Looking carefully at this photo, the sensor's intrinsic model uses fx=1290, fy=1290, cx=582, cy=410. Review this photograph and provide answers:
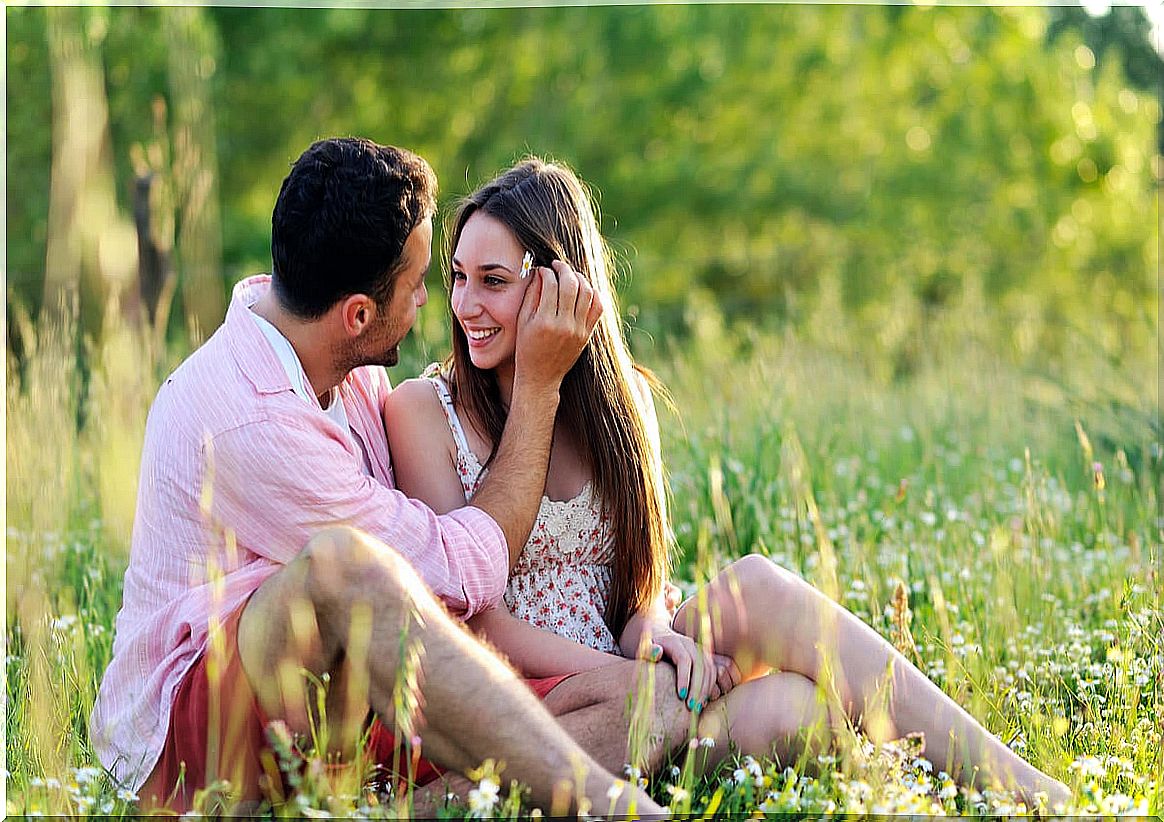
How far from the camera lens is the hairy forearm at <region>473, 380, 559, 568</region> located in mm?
2674

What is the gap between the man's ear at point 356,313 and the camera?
Result: 2639 millimetres

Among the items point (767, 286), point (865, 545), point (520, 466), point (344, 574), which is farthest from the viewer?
point (767, 286)

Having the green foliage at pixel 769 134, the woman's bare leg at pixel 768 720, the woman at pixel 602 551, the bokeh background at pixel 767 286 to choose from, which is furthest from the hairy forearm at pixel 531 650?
the green foliage at pixel 769 134

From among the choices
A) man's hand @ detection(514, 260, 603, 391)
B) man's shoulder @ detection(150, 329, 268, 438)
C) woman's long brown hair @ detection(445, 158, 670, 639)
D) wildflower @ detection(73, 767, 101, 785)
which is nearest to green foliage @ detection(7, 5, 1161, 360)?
woman's long brown hair @ detection(445, 158, 670, 639)

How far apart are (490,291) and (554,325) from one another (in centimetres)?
23

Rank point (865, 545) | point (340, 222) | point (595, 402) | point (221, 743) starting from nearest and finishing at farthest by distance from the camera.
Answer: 1. point (221, 743)
2. point (340, 222)
3. point (595, 402)
4. point (865, 545)

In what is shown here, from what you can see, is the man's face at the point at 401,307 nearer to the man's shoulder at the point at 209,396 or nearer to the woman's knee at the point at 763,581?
the man's shoulder at the point at 209,396

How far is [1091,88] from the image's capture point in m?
14.2

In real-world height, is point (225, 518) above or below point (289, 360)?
below

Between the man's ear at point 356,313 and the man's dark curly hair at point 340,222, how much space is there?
0.5 inches

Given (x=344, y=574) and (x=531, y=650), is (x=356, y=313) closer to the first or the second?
(x=344, y=574)

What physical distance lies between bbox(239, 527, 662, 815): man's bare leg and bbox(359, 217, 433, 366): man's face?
23.1 inches

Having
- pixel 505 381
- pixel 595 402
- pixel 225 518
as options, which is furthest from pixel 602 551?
pixel 225 518

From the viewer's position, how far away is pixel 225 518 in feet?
8.11
